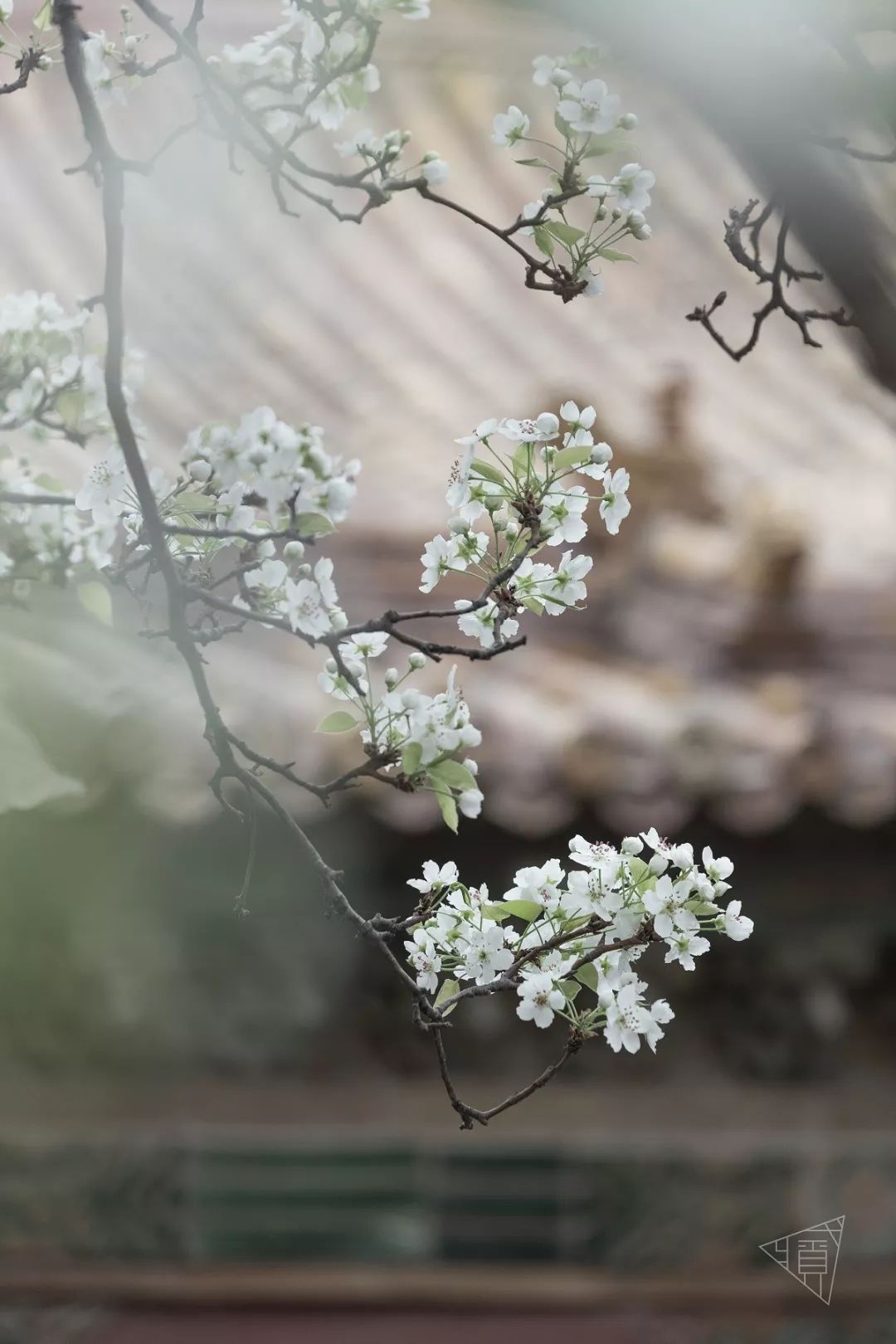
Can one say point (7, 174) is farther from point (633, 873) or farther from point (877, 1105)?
point (633, 873)

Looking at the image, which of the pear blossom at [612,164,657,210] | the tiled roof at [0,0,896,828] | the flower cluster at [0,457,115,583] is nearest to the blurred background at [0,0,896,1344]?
the tiled roof at [0,0,896,828]

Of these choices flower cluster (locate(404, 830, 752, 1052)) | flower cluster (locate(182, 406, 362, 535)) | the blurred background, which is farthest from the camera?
the blurred background

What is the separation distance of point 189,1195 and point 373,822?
994mm

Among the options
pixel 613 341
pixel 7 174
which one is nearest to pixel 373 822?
pixel 613 341

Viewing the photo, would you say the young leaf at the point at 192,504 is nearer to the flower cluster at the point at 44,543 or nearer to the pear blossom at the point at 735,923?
the flower cluster at the point at 44,543

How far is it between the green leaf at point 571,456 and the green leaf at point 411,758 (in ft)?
0.58

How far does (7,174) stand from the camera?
12.2 feet

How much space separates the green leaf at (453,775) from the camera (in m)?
0.69

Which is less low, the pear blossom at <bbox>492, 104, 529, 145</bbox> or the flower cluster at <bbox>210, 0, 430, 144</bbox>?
the flower cluster at <bbox>210, 0, 430, 144</bbox>

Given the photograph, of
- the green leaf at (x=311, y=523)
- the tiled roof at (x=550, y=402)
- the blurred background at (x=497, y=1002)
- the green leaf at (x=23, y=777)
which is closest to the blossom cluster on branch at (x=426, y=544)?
the green leaf at (x=311, y=523)

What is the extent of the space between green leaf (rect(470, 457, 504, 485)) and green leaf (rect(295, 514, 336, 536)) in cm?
13

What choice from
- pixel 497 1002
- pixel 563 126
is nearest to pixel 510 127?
pixel 563 126

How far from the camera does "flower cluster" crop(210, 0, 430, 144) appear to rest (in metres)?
0.82

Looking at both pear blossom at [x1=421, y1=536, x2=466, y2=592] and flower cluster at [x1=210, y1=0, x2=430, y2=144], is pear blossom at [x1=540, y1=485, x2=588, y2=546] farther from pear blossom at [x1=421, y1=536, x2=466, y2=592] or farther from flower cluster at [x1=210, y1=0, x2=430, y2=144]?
flower cluster at [x1=210, y1=0, x2=430, y2=144]
